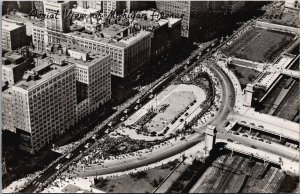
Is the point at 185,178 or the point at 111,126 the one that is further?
the point at 111,126

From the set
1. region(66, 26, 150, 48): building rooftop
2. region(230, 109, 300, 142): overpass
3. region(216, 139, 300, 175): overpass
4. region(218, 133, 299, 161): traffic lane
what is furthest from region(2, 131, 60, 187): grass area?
region(230, 109, 300, 142): overpass

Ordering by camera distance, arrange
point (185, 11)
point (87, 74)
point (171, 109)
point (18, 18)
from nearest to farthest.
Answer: point (87, 74), point (171, 109), point (18, 18), point (185, 11)

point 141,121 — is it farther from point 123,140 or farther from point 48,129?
point 48,129

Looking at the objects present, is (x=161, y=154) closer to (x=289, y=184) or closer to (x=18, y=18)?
(x=289, y=184)

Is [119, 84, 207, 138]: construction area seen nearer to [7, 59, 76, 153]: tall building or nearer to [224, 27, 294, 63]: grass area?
[7, 59, 76, 153]: tall building

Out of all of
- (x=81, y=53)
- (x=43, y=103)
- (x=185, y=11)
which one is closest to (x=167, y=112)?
(x=81, y=53)

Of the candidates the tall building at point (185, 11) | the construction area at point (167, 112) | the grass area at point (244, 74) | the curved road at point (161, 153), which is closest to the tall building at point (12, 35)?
the tall building at point (185, 11)
